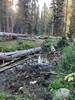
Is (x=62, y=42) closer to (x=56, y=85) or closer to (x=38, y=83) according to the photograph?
(x=38, y=83)

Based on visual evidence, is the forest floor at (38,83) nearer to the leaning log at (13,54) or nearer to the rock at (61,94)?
the rock at (61,94)

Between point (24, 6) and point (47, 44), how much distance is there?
2834cm

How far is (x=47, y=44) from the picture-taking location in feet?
80.1

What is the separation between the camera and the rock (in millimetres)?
8338

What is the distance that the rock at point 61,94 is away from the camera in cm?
834

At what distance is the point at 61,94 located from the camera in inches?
334

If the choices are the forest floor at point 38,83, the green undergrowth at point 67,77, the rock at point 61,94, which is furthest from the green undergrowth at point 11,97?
the rock at point 61,94

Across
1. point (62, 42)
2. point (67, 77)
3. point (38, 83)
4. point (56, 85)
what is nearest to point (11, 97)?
point (56, 85)

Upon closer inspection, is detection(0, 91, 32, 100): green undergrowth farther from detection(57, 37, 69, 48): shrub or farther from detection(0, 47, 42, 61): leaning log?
detection(57, 37, 69, 48): shrub

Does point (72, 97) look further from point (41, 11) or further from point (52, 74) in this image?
point (41, 11)

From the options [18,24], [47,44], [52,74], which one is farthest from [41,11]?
[52,74]

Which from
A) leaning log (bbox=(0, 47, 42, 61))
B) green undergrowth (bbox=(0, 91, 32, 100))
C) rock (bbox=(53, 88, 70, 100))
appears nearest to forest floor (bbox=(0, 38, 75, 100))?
green undergrowth (bbox=(0, 91, 32, 100))

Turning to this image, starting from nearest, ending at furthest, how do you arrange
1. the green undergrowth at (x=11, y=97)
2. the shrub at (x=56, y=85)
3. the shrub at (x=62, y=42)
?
the green undergrowth at (x=11, y=97)
the shrub at (x=56, y=85)
the shrub at (x=62, y=42)

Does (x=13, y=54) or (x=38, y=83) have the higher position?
(x=13, y=54)
